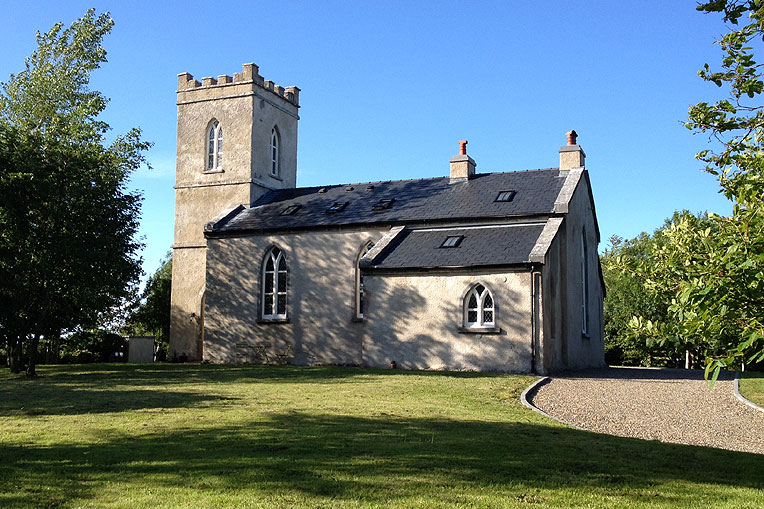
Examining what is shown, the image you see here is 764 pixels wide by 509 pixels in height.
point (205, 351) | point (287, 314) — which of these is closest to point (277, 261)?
point (287, 314)

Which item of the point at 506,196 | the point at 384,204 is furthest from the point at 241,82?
the point at 506,196

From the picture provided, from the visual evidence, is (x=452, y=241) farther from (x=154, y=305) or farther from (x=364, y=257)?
(x=154, y=305)

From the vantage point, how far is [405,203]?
102 feet

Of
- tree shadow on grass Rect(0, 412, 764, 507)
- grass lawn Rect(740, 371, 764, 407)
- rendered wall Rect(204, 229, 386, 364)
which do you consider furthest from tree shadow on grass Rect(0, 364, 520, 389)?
tree shadow on grass Rect(0, 412, 764, 507)

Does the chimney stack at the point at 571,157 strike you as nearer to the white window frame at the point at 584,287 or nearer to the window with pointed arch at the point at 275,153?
the white window frame at the point at 584,287

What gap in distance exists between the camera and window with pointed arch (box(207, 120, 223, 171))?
3644 centimetres

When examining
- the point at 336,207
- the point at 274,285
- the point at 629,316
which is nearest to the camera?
the point at 274,285

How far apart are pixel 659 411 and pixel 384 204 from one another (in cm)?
1795

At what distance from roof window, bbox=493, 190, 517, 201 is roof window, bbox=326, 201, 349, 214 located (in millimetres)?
7153

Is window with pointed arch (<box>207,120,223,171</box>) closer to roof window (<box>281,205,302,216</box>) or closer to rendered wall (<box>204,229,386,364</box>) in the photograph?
rendered wall (<box>204,229,386,364</box>)

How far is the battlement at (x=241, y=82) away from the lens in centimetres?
3569

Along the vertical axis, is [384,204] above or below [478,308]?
above

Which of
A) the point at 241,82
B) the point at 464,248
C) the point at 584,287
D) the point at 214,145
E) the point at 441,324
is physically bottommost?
the point at 441,324

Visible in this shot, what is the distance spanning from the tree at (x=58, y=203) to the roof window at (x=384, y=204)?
10048 mm
